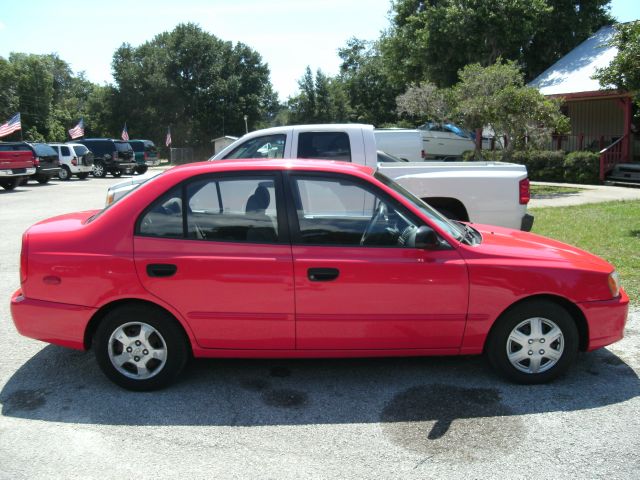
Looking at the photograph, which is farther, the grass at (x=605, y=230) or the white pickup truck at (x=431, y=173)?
the white pickup truck at (x=431, y=173)

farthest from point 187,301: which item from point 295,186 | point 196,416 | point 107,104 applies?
point 107,104

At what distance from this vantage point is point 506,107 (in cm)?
1761

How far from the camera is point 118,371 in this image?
4211 millimetres

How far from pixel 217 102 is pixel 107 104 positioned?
1127cm

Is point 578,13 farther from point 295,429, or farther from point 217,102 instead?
A: point 217,102

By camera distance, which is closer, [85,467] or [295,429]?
[85,467]

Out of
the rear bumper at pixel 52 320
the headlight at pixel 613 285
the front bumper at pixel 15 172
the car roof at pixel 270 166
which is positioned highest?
the front bumper at pixel 15 172

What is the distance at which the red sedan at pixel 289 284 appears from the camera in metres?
4.10

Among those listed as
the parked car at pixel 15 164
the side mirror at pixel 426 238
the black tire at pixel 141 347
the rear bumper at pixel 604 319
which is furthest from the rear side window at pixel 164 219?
the parked car at pixel 15 164

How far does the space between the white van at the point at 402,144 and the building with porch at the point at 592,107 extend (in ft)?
23.3

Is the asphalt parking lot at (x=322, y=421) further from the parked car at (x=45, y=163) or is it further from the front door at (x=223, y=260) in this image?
the parked car at (x=45, y=163)

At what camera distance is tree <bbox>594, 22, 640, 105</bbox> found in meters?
9.81

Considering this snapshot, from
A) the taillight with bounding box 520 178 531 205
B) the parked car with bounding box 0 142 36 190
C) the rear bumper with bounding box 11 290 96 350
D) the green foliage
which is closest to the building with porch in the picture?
the taillight with bounding box 520 178 531 205

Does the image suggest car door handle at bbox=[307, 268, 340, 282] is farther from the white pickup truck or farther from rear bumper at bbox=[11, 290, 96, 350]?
the white pickup truck
